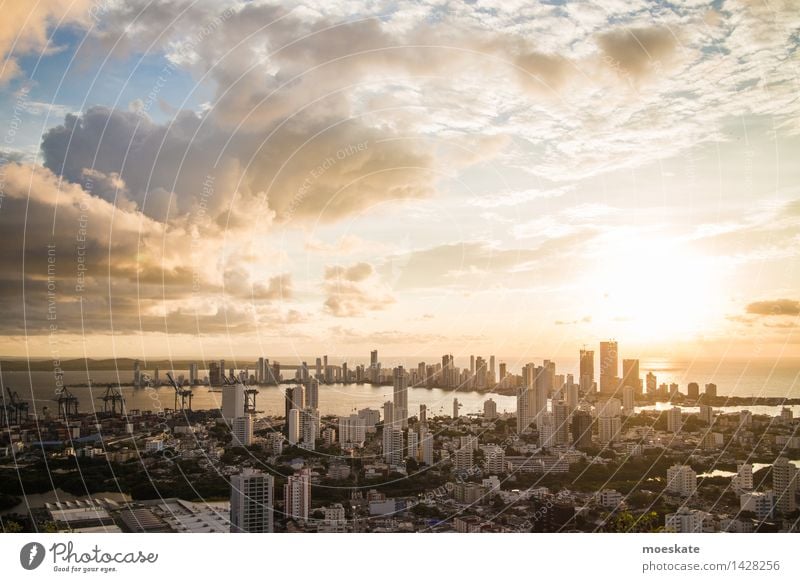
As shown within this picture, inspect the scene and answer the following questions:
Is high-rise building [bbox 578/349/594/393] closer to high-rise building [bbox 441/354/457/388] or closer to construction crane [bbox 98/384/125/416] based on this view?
high-rise building [bbox 441/354/457/388]

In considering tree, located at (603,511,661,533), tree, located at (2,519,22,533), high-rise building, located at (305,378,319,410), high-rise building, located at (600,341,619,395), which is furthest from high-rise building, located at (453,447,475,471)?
tree, located at (2,519,22,533)

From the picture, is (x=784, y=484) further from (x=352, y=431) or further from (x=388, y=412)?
(x=352, y=431)

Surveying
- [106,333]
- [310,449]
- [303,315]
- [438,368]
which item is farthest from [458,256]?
[106,333]

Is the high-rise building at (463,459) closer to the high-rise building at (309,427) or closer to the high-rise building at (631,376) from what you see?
the high-rise building at (309,427)

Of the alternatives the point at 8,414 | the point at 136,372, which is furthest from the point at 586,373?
the point at 8,414

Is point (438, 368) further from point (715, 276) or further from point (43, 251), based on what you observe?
point (43, 251)
